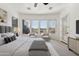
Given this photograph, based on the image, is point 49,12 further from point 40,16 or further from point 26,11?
point 26,11

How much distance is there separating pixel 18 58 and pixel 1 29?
203 centimetres

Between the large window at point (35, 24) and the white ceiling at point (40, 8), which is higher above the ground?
the white ceiling at point (40, 8)

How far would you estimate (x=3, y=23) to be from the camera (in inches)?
182

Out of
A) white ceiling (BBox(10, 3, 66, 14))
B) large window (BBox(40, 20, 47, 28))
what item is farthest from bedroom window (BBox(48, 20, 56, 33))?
white ceiling (BBox(10, 3, 66, 14))

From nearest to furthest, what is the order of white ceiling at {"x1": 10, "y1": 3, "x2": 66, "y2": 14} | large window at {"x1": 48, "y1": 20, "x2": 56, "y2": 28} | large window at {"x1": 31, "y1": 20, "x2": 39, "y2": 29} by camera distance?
white ceiling at {"x1": 10, "y1": 3, "x2": 66, "y2": 14} < large window at {"x1": 31, "y1": 20, "x2": 39, "y2": 29} < large window at {"x1": 48, "y1": 20, "x2": 56, "y2": 28}

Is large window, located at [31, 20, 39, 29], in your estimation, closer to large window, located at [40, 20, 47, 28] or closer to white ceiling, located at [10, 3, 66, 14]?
large window, located at [40, 20, 47, 28]

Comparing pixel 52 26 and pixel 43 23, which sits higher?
pixel 43 23

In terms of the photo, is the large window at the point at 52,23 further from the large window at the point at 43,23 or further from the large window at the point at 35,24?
the large window at the point at 35,24

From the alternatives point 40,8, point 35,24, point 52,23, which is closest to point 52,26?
point 52,23

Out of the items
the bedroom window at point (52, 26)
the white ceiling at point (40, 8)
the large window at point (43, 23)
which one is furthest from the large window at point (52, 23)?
the white ceiling at point (40, 8)

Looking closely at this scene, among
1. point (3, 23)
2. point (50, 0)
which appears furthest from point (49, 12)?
point (50, 0)

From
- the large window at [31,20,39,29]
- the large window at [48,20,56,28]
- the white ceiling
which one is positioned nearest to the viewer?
the white ceiling

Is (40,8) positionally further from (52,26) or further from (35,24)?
(52,26)

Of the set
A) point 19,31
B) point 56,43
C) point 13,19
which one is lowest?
point 56,43
